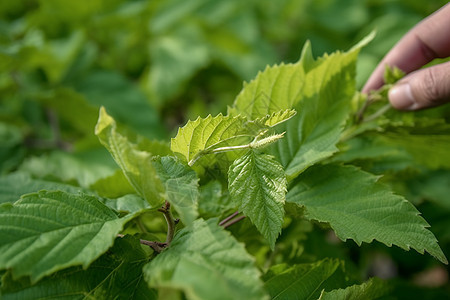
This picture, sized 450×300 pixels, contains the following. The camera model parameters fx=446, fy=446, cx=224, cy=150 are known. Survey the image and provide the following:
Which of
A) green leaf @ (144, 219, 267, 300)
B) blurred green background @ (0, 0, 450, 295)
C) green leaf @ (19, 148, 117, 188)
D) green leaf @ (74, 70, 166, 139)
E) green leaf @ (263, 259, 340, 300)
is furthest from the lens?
green leaf @ (74, 70, 166, 139)

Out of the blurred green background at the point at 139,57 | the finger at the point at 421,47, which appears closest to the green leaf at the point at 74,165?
the blurred green background at the point at 139,57

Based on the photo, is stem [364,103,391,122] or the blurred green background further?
the blurred green background

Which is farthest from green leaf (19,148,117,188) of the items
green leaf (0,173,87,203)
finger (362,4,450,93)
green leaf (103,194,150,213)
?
finger (362,4,450,93)

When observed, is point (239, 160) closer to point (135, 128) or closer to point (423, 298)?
point (423, 298)

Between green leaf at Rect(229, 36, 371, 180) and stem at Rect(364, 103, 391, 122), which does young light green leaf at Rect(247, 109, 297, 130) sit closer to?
green leaf at Rect(229, 36, 371, 180)

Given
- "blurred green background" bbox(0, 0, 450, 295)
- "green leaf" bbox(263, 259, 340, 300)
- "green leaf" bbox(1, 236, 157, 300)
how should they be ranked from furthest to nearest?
"blurred green background" bbox(0, 0, 450, 295) < "green leaf" bbox(263, 259, 340, 300) < "green leaf" bbox(1, 236, 157, 300)

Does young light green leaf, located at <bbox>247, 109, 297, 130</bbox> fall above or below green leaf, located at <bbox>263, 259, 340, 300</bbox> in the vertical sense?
above

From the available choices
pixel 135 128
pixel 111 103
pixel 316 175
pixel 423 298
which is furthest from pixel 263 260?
pixel 111 103
